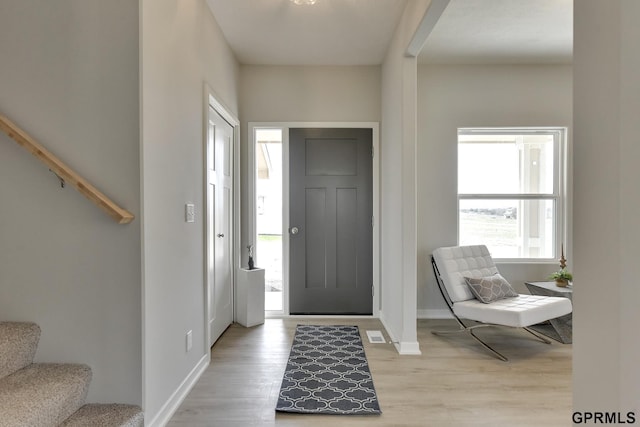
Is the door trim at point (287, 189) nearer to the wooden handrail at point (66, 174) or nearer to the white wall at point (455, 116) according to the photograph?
the white wall at point (455, 116)

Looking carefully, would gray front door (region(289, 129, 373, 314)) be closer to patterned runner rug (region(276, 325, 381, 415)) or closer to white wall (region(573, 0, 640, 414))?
patterned runner rug (region(276, 325, 381, 415))

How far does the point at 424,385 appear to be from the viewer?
7.93 feet

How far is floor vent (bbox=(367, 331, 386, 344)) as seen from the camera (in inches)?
128

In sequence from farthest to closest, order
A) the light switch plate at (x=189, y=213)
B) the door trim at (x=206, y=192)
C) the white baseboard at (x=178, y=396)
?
the door trim at (x=206, y=192)
the light switch plate at (x=189, y=213)
the white baseboard at (x=178, y=396)

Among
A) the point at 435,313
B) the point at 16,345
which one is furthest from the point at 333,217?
the point at 16,345

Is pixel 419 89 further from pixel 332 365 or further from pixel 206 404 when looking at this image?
pixel 206 404

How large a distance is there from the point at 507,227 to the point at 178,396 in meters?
3.64

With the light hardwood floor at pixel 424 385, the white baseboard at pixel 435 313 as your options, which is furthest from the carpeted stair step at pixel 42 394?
the white baseboard at pixel 435 313

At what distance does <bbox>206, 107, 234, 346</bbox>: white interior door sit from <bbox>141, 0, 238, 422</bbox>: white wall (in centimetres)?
33

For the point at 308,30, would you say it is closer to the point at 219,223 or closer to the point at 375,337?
the point at 219,223

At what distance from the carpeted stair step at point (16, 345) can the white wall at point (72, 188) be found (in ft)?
0.12

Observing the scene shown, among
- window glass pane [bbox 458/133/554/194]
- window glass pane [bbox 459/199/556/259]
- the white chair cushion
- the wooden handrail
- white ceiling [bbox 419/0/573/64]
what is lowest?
the white chair cushion

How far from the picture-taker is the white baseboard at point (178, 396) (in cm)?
192

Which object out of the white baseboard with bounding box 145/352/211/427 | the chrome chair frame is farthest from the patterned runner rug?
the chrome chair frame
